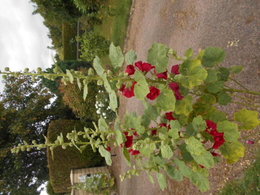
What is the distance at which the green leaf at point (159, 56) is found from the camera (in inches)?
64.6

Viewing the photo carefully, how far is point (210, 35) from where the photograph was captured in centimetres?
412

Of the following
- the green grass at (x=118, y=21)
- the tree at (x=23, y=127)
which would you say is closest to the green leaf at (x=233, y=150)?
the green grass at (x=118, y=21)

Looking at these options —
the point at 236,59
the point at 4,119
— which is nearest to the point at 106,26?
the point at 4,119

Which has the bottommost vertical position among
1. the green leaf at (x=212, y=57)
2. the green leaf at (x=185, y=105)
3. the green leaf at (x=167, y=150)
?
the green leaf at (x=167, y=150)

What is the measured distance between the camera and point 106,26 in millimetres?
9742

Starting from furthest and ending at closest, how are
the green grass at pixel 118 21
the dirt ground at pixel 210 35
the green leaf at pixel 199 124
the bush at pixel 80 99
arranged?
the green grass at pixel 118 21 → the bush at pixel 80 99 → the dirt ground at pixel 210 35 → the green leaf at pixel 199 124

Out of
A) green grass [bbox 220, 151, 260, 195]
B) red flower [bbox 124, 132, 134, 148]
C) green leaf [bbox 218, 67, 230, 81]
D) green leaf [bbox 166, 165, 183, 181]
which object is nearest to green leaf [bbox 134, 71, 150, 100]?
red flower [bbox 124, 132, 134, 148]

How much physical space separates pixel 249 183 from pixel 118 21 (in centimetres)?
Answer: 678

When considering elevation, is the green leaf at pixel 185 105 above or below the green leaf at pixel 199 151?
above

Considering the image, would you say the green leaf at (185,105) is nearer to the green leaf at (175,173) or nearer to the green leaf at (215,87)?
the green leaf at (215,87)

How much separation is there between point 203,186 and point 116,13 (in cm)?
737

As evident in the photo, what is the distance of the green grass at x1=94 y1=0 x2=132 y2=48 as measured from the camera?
8.04m

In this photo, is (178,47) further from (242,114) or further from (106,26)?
(106,26)

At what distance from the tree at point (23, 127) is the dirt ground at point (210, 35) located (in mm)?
4543
